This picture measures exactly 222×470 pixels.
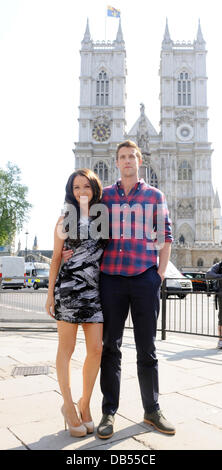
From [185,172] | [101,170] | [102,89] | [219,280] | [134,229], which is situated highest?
[102,89]

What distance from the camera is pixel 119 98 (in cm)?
5356

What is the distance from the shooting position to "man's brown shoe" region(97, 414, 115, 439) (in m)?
2.37

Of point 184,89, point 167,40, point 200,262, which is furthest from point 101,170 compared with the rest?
point 167,40

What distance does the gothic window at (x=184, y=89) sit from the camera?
53.7 meters

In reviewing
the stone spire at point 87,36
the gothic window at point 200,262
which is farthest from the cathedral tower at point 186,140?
the stone spire at point 87,36

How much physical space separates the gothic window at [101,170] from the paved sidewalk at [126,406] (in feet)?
160

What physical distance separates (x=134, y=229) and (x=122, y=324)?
0.65 meters

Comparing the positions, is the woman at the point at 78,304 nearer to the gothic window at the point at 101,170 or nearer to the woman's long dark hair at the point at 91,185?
the woman's long dark hair at the point at 91,185

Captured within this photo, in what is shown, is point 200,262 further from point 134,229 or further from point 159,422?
point 159,422

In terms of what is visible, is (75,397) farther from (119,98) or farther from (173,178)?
(119,98)

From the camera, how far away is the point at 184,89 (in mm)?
54000

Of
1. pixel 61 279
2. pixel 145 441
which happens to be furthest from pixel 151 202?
pixel 145 441

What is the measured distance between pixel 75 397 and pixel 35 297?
6585 mm
